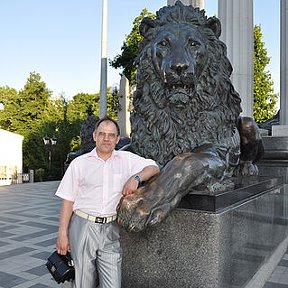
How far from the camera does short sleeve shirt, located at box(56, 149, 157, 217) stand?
7.07ft

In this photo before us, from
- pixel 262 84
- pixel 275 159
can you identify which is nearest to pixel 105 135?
pixel 275 159

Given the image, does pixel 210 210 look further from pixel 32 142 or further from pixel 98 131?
pixel 32 142

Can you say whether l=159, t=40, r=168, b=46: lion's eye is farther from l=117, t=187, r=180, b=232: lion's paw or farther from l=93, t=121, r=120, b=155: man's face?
l=117, t=187, r=180, b=232: lion's paw

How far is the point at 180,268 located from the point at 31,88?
4194cm

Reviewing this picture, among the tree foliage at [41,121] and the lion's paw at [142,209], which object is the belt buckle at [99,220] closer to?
the lion's paw at [142,209]

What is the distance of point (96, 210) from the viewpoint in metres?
2.14

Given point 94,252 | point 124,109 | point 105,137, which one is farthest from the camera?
point 124,109

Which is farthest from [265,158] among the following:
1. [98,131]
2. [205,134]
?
[98,131]

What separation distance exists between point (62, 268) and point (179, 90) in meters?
1.55

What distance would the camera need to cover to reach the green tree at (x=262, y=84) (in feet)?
98.4

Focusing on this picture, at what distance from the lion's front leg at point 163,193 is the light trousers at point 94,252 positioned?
0.13 m

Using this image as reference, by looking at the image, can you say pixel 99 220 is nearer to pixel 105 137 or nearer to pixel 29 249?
pixel 105 137

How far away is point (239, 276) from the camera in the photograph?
284cm

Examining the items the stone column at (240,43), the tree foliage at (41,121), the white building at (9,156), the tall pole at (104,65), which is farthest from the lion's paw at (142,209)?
the tree foliage at (41,121)
